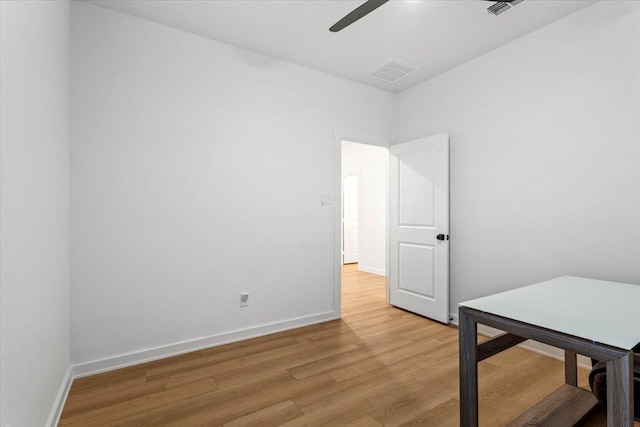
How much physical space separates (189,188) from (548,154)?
10.2 feet

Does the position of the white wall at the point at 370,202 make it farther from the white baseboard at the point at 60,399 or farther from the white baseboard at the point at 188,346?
the white baseboard at the point at 60,399

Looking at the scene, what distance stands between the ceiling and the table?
210 cm

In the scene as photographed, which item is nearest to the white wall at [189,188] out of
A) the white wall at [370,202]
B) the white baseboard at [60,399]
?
the white baseboard at [60,399]

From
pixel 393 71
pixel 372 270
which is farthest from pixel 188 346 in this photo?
pixel 372 270

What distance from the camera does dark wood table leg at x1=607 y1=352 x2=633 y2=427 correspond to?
99 cm

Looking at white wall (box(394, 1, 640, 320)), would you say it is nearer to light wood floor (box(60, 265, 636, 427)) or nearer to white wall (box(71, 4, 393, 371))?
light wood floor (box(60, 265, 636, 427))

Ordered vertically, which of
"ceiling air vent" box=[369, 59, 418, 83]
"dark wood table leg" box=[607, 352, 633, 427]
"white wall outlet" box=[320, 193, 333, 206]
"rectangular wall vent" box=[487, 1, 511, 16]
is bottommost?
"dark wood table leg" box=[607, 352, 633, 427]

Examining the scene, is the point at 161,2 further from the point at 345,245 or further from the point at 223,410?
the point at 345,245

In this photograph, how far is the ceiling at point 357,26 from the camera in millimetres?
2332

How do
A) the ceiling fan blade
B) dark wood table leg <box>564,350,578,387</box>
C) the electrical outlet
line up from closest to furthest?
1. the ceiling fan blade
2. dark wood table leg <box>564,350,578,387</box>
3. the electrical outlet

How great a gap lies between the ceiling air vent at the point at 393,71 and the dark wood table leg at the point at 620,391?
3010 mm

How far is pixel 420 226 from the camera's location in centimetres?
358

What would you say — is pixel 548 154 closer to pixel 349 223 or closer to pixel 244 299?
pixel 244 299

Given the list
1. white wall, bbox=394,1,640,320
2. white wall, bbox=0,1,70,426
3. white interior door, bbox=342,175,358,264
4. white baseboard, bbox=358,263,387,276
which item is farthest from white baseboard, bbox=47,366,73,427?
white interior door, bbox=342,175,358,264
